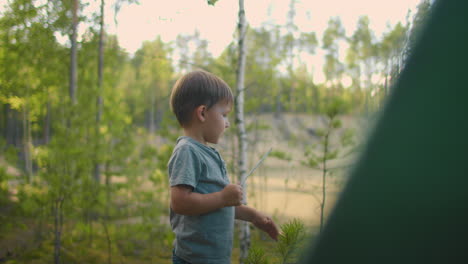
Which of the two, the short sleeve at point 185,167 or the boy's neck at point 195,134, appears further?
the boy's neck at point 195,134

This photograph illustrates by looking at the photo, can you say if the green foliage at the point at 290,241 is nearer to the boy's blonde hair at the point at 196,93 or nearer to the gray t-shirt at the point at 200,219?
the gray t-shirt at the point at 200,219

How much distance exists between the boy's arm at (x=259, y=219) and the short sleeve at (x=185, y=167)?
15.3 inches

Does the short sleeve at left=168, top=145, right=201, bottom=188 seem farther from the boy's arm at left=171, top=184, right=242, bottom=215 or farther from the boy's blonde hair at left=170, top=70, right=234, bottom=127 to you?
the boy's blonde hair at left=170, top=70, right=234, bottom=127

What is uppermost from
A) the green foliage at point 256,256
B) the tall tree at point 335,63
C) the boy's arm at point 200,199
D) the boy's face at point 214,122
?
the tall tree at point 335,63

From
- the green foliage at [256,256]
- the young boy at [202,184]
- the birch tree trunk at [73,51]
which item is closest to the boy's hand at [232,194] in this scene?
the young boy at [202,184]

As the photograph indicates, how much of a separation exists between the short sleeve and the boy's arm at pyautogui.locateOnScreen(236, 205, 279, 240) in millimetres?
389

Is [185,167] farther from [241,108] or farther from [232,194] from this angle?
→ [241,108]

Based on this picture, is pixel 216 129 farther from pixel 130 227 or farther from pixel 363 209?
pixel 130 227

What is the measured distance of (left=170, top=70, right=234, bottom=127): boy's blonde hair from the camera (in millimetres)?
1645

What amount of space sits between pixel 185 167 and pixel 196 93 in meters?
0.39

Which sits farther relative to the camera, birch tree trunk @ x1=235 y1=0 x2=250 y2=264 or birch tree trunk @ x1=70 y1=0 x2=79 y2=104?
birch tree trunk @ x1=235 y1=0 x2=250 y2=264

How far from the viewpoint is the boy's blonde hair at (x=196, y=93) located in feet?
5.40

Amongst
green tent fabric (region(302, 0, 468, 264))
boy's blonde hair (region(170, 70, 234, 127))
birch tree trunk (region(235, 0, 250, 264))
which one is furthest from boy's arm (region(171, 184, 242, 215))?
birch tree trunk (region(235, 0, 250, 264))

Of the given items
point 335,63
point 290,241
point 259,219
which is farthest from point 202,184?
point 335,63
